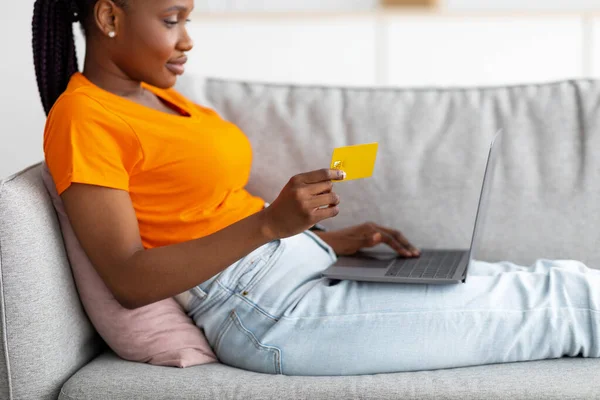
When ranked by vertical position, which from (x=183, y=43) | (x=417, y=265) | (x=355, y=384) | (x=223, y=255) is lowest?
(x=355, y=384)

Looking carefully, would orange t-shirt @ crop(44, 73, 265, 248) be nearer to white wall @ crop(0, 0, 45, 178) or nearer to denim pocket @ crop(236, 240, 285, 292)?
denim pocket @ crop(236, 240, 285, 292)

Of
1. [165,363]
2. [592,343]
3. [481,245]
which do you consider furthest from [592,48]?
[165,363]

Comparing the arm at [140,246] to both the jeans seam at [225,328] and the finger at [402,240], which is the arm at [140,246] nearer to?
the jeans seam at [225,328]

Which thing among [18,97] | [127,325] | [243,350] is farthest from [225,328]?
[18,97]

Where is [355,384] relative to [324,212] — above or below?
below

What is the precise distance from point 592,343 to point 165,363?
742 millimetres

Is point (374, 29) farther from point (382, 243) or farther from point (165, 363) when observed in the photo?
point (165, 363)

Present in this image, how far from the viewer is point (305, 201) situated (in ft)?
3.93

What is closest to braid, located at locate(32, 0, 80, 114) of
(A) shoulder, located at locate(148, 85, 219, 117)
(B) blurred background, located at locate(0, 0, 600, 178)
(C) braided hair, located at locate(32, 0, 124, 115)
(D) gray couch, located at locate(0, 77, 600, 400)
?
(C) braided hair, located at locate(32, 0, 124, 115)

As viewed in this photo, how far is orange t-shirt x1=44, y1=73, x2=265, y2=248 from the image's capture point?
1308mm

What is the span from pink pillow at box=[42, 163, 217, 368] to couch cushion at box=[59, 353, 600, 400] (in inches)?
2.0

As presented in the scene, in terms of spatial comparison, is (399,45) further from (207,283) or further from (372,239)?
(207,283)

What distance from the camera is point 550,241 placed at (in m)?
1.75

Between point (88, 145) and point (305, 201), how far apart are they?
15.6 inches
